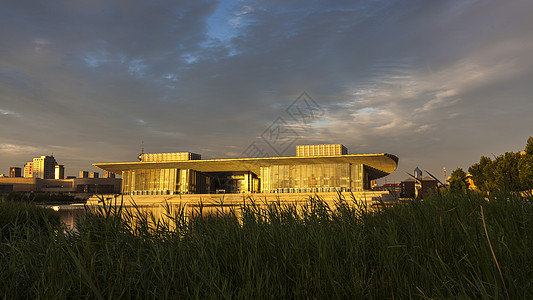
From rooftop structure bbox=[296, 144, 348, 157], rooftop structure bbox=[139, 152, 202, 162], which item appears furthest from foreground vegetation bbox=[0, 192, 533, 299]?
rooftop structure bbox=[139, 152, 202, 162]

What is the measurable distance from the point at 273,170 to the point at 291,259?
6998 cm

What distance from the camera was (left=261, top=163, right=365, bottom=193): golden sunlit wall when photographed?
70.2 m

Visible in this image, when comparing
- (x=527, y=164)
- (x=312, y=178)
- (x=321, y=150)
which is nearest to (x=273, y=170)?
(x=312, y=178)

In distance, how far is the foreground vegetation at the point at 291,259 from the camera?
2938 millimetres

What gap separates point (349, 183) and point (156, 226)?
220 ft

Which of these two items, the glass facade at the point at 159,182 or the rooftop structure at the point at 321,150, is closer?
the rooftop structure at the point at 321,150

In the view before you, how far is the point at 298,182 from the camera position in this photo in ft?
239

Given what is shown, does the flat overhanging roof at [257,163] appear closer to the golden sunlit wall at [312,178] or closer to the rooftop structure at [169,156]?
the golden sunlit wall at [312,178]

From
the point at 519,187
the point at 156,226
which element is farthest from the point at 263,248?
the point at 519,187

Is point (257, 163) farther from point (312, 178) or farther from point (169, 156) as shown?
point (169, 156)

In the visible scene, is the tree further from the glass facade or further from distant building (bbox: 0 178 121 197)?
distant building (bbox: 0 178 121 197)

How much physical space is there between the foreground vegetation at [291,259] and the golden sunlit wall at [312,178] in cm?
6540

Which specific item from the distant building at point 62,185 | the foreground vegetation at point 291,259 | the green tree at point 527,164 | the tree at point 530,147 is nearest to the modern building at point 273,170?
the green tree at point 527,164

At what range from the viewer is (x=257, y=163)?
73938 mm
